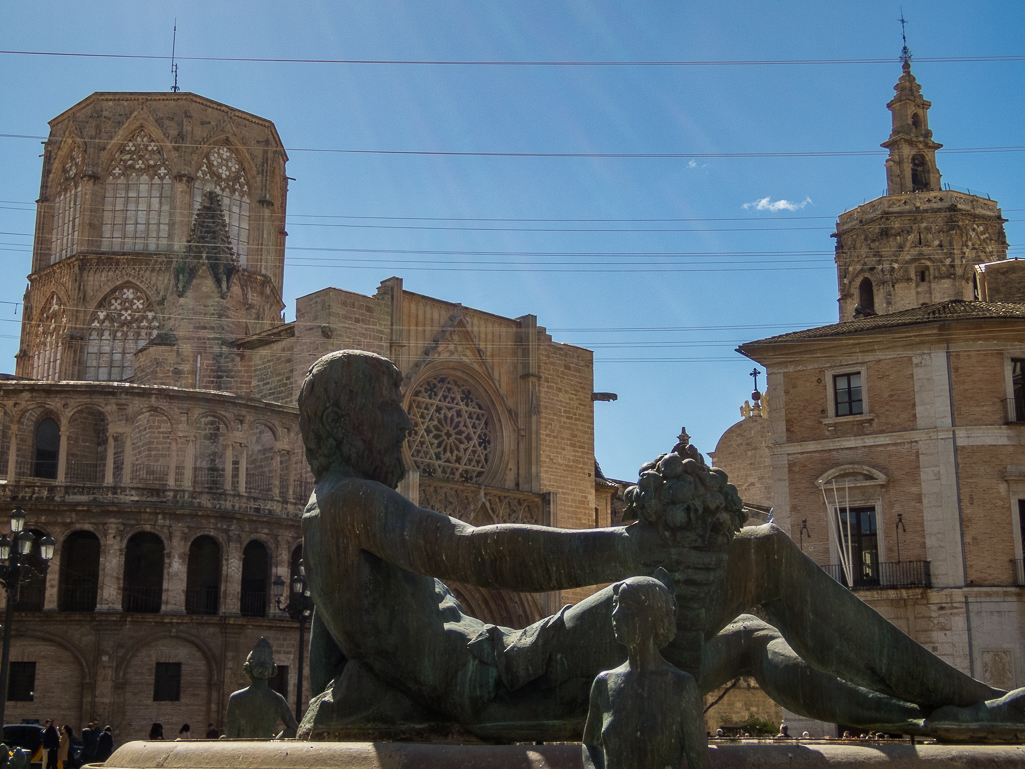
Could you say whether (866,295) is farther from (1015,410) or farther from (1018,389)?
(1015,410)

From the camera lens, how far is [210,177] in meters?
47.5

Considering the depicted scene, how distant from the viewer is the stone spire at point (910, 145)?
58500mm

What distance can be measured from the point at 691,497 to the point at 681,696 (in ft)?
1.69

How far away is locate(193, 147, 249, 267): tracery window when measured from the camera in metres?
47.3

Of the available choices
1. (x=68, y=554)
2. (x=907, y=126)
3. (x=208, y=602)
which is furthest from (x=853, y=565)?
(x=907, y=126)

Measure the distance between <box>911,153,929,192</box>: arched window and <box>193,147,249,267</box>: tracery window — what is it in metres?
32.5

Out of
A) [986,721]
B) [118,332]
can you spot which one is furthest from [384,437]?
[118,332]

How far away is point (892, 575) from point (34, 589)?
65.1ft

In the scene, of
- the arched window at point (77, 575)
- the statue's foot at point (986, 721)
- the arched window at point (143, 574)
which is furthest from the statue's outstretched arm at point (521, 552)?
the arched window at point (77, 575)

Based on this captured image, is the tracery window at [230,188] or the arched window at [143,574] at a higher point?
the tracery window at [230,188]

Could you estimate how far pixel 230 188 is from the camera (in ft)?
158

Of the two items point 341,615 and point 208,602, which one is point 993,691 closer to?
point 341,615

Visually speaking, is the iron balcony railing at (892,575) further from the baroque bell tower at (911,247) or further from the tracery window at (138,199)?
the tracery window at (138,199)

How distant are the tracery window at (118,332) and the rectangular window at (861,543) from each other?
2798cm
